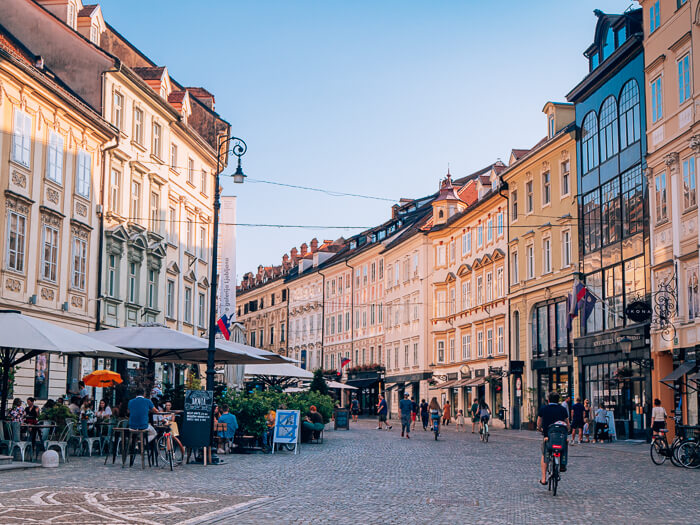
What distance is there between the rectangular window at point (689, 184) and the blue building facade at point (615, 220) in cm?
346

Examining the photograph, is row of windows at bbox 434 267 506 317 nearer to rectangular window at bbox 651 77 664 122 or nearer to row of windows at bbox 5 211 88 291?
rectangular window at bbox 651 77 664 122

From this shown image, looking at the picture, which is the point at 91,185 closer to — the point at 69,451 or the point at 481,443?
the point at 69,451

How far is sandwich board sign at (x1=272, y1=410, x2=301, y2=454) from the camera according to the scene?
2584 cm

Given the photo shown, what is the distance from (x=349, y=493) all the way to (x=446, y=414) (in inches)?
1776

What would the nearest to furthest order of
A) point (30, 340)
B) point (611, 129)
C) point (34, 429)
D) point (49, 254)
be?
point (30, 340) → point (34, 429) → point (49, 254) → point (611, 129)

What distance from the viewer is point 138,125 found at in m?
39.9

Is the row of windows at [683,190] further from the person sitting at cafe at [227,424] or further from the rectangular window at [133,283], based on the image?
the rectangular window at [133,283]

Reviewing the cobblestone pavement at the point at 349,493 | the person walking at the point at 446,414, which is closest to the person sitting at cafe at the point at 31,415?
the cobblestone pavement at the point at 349,493

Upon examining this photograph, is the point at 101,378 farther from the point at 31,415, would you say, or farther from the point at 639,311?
the point at 639,311

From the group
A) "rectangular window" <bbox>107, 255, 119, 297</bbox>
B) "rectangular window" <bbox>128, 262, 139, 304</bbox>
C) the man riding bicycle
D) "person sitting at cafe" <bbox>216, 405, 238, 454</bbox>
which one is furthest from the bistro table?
"rectangular window" <bbox>128, 262, 139, 304</bbox>

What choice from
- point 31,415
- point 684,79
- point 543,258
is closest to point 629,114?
point 684,79

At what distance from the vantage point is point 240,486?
1628cm

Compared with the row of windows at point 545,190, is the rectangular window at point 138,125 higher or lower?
higher

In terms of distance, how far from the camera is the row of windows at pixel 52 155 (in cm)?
2908
